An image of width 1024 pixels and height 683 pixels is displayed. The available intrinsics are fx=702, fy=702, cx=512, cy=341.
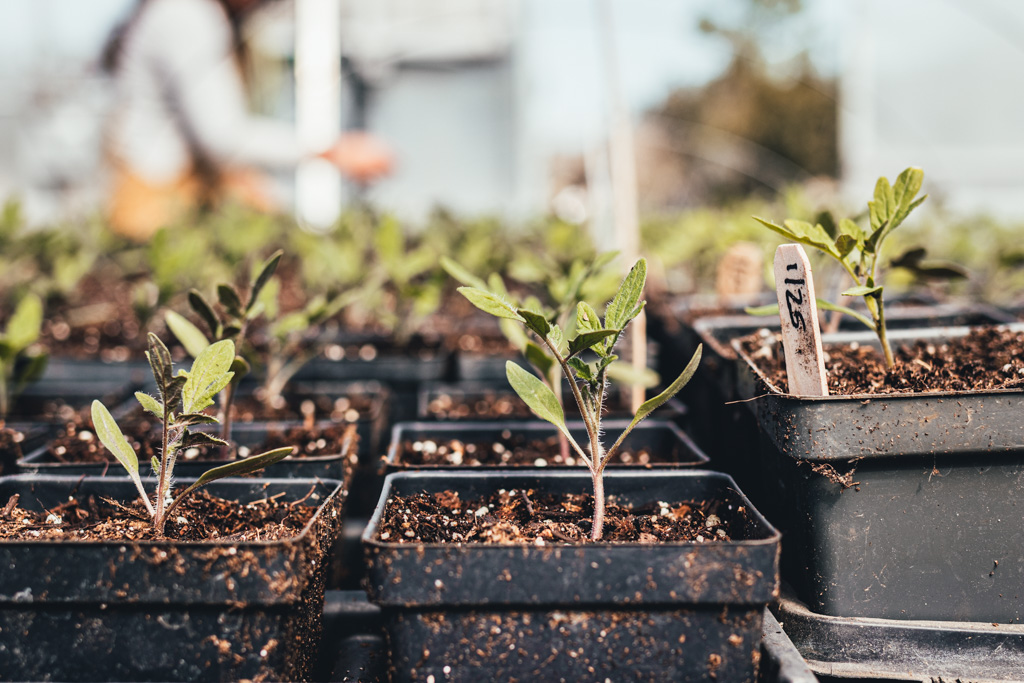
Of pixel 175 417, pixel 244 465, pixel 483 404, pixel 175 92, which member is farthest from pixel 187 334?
pixel 175 92

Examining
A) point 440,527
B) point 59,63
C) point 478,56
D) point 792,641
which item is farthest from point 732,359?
point 59,63

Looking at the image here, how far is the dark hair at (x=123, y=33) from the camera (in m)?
3.80

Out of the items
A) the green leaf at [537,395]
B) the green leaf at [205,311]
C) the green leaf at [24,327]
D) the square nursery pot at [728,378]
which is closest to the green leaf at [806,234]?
the square nursery pot at [728,378]

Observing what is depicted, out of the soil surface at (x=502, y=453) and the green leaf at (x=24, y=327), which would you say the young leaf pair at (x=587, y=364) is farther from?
the green leaf at (x=24, y=327)

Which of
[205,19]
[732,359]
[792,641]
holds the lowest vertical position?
[792,641]

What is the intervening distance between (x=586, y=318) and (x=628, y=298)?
0.18ft

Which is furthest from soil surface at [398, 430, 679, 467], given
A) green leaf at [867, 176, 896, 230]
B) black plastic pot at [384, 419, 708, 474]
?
green leaf at [867, 176, 896, 230]

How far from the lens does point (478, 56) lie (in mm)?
9586

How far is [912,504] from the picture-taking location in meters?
0.82

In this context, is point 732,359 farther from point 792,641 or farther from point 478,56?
point 478,56

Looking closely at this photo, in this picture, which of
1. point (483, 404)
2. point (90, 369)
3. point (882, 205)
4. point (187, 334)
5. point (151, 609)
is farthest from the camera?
point (90, 369)

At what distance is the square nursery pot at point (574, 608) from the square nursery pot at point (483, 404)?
60 cm

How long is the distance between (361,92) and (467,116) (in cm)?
154

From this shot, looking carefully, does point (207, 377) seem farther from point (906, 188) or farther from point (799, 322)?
point (906, 188)
